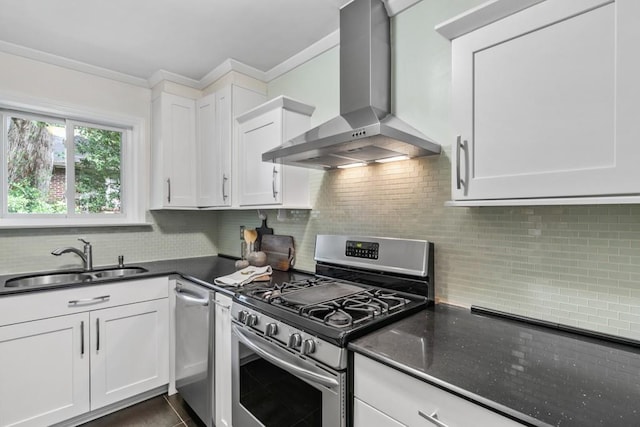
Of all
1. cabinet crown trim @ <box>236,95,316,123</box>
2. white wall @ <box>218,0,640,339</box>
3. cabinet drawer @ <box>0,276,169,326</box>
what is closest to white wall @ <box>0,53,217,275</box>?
cabinet drawer @ <box>0,276,169,326</box>

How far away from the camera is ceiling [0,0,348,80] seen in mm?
1729

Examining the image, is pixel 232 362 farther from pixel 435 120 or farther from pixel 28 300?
pixel 435 120

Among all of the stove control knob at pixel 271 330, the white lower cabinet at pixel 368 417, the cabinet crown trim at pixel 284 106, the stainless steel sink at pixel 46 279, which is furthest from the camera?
the stainless steel sink at pixel 46 279

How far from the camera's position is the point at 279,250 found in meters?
2.38

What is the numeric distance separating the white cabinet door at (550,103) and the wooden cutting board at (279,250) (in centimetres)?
138

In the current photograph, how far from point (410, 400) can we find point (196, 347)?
4.96ft

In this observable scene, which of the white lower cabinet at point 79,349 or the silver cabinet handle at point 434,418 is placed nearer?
the silver cabinet handle at point 434,418

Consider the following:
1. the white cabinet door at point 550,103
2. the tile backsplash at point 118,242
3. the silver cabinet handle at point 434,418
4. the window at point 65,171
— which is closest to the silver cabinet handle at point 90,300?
the tile backsplash at point 118,242

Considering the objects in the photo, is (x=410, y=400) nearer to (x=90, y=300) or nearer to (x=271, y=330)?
(x=271, y=330)

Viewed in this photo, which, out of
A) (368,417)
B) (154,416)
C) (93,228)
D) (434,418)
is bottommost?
(154,416)

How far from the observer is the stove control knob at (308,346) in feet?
3.78

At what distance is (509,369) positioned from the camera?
0.90m

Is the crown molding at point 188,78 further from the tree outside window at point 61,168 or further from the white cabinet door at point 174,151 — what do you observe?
the tree outside window at point 61,168

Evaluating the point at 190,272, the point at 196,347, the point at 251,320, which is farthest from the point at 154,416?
the point at 251,320
